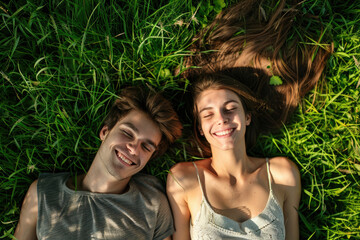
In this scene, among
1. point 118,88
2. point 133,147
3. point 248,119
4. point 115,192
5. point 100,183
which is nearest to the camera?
point 133,147

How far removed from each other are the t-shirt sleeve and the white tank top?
0.30 metres

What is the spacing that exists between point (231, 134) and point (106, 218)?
1.53 meters

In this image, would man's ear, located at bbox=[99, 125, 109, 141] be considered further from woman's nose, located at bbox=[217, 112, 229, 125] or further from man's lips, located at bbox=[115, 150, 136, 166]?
woman's nose, located at bbox=[217, 112, 229, 125]

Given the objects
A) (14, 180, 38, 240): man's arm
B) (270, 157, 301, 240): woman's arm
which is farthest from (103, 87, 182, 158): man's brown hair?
(270, 157, 301, 240): woman's arm

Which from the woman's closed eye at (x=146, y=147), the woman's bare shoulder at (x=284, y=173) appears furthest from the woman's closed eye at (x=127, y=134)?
the woman's bare shoulder at (x=284, y=173)

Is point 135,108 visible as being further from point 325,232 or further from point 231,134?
point 325,232

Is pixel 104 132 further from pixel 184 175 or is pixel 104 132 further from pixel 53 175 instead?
pixel 184 175

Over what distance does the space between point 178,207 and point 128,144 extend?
35.9 inches

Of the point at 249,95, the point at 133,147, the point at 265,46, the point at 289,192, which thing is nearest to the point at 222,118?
the point at 249,95

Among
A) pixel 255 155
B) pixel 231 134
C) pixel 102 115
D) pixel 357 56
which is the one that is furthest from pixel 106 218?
pixel 357 56

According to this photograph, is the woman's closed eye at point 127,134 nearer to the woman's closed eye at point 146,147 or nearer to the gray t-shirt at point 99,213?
the woman's closed eye at point 146,147

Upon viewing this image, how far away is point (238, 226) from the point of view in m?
3.36

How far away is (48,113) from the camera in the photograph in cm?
362

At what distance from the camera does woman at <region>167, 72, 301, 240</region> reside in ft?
11.1
